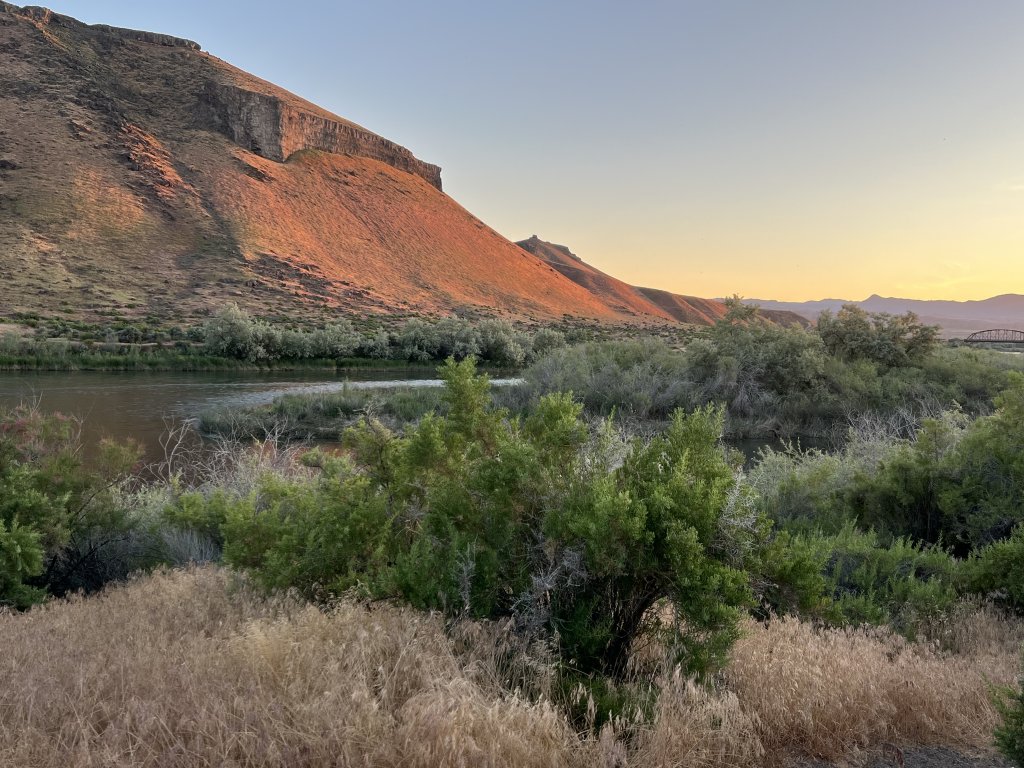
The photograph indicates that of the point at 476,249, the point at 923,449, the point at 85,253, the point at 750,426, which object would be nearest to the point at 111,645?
the point at 923,449

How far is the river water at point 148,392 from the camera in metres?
20.6

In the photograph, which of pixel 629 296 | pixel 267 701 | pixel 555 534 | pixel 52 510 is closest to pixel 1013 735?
pixel 555 534

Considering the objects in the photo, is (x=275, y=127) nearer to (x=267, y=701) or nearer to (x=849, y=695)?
(x=267, y=701)

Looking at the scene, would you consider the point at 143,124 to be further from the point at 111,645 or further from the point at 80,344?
the point at 111,645

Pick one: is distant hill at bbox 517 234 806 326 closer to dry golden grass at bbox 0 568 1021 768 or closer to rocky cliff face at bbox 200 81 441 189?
rocky cliff face at bbox 200 81 441 189

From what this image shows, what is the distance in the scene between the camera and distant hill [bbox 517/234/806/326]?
13725cm

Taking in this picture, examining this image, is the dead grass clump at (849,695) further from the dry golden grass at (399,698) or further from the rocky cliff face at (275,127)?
the rocky cliff face at (275,127)

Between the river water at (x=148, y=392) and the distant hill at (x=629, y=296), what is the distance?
95194 mm

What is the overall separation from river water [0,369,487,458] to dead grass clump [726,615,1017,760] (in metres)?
17.5

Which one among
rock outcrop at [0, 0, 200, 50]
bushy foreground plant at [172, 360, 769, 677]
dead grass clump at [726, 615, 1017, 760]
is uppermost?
rock outcrop at [0, 0, 200, 50]

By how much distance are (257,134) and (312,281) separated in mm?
32784

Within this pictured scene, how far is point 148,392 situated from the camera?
26.5 meters

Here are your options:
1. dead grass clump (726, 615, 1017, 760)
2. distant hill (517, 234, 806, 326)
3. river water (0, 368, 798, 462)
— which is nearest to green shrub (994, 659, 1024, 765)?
dead grass clump (726, 615, 1017, 760)

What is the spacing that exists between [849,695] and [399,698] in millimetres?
2434
